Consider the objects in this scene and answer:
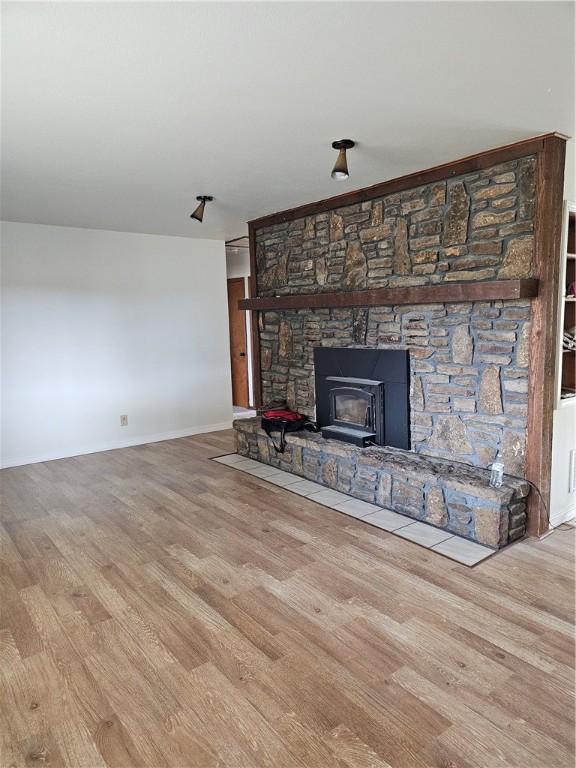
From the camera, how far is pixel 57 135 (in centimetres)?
276

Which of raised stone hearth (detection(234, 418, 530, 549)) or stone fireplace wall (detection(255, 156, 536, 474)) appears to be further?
stone fireplace wall (detection(255, 156, 536, 474))

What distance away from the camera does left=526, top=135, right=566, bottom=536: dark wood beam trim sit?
9.77 ft

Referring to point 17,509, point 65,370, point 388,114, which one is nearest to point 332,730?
point 388,114

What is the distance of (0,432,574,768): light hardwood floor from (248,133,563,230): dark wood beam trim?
8.06 ft

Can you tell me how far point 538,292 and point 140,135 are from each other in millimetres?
2513

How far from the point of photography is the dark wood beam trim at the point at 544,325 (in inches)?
117

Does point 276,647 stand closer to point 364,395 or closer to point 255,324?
point 364,395

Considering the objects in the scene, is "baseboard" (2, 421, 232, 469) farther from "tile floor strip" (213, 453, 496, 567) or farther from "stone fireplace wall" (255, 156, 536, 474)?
"stone fireplace wall" (255, 156, 536, 474)

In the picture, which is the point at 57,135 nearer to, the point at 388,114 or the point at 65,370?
the point at 388,114

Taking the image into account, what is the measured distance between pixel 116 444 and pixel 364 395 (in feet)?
10.4

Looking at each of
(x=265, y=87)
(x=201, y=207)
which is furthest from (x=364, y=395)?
(x=265, y=87)

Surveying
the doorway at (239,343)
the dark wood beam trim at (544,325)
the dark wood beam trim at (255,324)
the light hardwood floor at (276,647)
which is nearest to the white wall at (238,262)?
the doorway at (239,343)

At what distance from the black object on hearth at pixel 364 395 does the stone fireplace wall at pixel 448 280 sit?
3.6 inches

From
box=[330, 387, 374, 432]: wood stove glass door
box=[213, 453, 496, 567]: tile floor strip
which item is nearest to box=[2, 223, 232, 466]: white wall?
box=[213, 453, 496, 567]: tile floor strip
